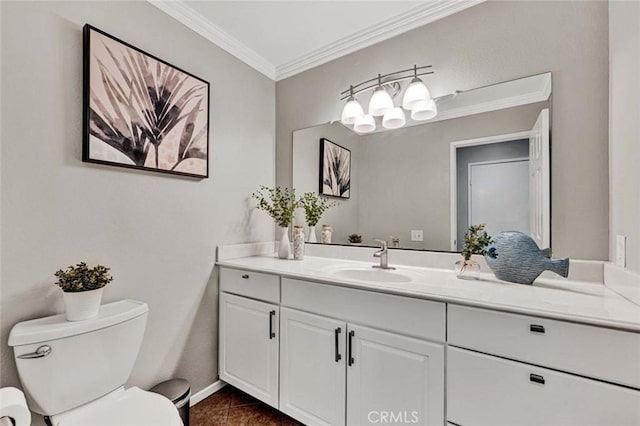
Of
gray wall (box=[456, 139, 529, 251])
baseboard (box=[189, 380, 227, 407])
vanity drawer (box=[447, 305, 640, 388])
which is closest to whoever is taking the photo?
vanity drawer (box=[447, 305, 640, 388])

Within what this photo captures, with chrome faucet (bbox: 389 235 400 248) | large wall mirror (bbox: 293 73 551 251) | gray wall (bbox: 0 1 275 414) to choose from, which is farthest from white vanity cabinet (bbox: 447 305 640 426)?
gray wall (bbox: 0 1 275 414)

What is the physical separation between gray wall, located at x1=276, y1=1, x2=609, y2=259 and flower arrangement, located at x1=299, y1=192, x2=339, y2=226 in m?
1.04

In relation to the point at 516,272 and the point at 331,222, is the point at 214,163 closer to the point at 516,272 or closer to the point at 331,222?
the point at 331,222

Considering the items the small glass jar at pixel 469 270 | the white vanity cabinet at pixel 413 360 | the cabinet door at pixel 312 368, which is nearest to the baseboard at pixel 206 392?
the white vanity cabinet at pixel 413 360

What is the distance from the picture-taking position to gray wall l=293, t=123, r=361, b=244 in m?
2.13

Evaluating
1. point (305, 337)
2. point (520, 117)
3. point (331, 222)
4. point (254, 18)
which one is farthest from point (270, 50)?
Result: point (305, 337)

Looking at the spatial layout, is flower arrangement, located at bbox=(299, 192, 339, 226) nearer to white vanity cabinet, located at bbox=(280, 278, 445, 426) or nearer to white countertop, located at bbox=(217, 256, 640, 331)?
white countertop, located at bbox=(217, 256, 640, 331)

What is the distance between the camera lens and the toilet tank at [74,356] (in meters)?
1.08

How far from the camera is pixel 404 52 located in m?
1.90

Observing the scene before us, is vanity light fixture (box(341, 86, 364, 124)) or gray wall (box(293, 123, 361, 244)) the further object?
gray wall (box(293, 123, 361, 244))

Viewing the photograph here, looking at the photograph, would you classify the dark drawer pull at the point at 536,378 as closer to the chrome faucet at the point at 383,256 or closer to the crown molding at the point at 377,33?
the chrome faucet at the point at 383,256

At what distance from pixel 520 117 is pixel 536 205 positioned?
47 cm

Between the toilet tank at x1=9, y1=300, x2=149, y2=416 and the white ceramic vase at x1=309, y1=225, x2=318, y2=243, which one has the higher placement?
the white ceramic vase at x1=309, y1=225, x2=318, y2=243

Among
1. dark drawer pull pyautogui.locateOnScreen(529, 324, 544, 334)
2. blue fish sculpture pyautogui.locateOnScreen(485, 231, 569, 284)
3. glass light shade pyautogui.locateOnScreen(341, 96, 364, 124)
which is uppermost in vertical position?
glass light shade pyautogui.locateOnScreen(341, 96, 364, 124)
